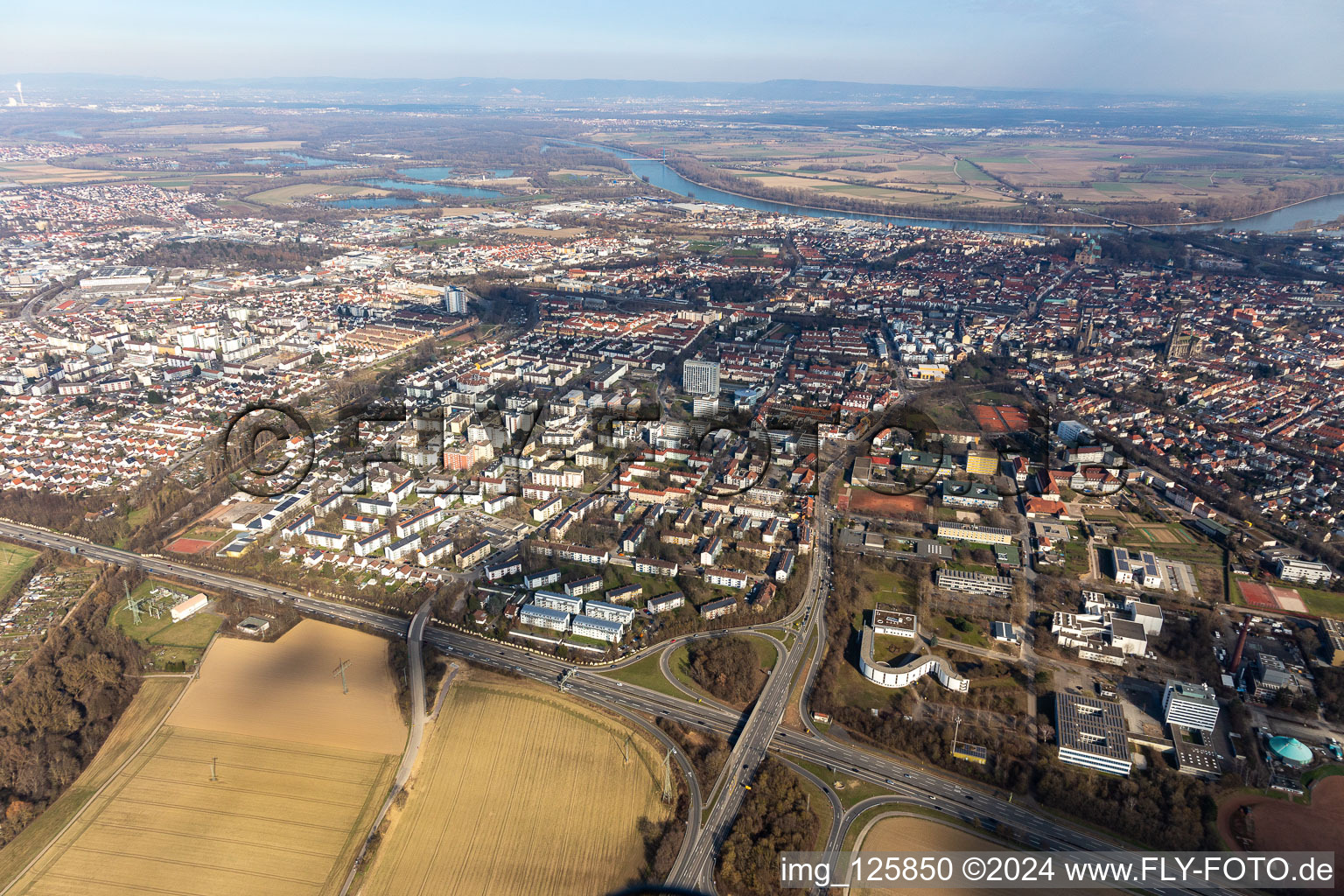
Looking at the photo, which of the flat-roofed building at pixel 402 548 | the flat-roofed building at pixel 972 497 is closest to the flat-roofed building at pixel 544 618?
the flat-roofed building at pixel 402 548

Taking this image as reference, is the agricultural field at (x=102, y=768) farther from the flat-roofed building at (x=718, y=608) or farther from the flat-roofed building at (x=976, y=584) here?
the flat-roofed building at (x=976, y=584)

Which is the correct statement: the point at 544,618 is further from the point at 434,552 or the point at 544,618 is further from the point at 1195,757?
the point at 1195,757

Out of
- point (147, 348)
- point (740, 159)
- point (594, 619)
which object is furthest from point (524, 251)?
point (740, 159)

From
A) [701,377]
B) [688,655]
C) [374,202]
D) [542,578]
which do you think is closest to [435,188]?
[374,202]

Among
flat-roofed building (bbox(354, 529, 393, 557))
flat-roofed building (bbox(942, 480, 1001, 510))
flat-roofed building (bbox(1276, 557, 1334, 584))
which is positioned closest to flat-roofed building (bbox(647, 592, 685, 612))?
flat-roofed building (bbox(354, 529, 393, 557))

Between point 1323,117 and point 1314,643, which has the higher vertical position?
point 1323,117

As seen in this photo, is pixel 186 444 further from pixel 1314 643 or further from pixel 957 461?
pixel 1314 643

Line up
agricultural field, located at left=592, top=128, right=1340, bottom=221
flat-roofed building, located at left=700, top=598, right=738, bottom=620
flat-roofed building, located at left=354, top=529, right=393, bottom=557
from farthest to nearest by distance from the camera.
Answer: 1. agricultural field, located at left=592, top=128, right=1340, bottom=221
2. flat-roofed building, located at left=354, top=529, right=393, bottom=557
3. flat-roofed building, located at left=700, top=598, right=738, bottom=620

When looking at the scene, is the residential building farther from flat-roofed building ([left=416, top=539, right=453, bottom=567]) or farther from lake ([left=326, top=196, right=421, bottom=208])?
lake ([left=326, top=196, right=421, bottom=208])
